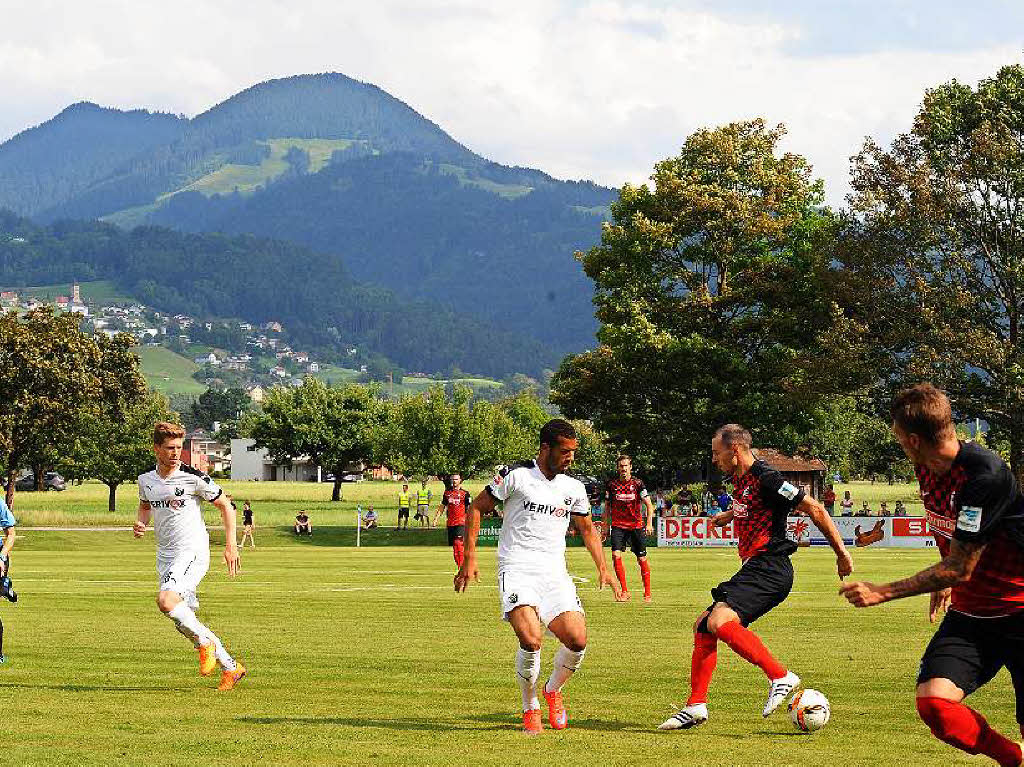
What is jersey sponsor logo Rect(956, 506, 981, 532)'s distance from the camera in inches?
312

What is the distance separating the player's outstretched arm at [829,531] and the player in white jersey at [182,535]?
537cm

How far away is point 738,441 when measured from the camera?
39.6 feet

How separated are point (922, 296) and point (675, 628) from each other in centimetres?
3964

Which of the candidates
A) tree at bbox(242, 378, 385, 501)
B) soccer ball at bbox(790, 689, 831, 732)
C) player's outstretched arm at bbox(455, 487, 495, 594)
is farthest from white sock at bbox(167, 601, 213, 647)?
tree at bbox(242, 378, 385, 501)

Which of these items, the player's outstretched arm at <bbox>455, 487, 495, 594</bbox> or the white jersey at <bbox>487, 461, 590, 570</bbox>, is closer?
the white jersey at <bbox>487, 461, 590, 570</bbox>

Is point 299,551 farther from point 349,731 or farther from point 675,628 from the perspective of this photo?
point 349,731

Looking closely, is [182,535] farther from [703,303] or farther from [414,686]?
[703,303]

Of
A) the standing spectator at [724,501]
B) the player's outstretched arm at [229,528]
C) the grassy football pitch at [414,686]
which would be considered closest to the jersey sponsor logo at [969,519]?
the grassy football pitch at [414,686]

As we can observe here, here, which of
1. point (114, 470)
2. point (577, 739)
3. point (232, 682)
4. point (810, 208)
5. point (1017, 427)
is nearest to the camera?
point (577, 739)

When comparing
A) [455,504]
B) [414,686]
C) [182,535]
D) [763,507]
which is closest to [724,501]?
[455,504]

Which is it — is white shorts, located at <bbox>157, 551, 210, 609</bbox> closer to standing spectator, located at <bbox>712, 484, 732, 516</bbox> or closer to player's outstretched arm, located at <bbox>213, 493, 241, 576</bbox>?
player's outstretched arm, located at <bbox>213, 493, 241, 576</bbox>

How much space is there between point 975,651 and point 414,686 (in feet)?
23.6

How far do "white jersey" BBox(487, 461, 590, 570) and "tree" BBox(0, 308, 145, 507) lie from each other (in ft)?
171

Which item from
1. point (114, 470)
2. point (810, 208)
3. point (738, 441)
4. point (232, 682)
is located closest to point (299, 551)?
point (810, 208)
